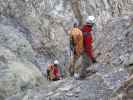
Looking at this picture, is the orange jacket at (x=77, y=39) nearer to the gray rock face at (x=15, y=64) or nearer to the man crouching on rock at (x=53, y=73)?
the gray rock face at (x=15, y=64)

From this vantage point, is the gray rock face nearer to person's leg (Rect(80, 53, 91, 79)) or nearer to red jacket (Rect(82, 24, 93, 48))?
person's leg (Rect(80, 53, 91, 79))

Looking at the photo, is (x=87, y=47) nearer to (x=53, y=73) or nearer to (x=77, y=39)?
(x=77, y=39)

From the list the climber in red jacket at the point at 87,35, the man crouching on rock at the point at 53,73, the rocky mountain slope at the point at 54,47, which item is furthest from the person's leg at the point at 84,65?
the man crouching on rock at the point at 53,73

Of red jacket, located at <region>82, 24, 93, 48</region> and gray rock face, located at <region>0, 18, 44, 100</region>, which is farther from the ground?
red jacket, located at <region>82, 24, 93, 48</region>

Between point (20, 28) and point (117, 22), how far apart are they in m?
6.69

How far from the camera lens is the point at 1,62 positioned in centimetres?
1491

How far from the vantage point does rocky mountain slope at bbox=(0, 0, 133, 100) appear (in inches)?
460

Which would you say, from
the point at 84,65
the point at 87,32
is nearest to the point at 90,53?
the point at 84,65

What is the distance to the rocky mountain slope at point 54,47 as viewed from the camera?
11688 mm

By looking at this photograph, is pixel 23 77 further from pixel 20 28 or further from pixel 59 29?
pixel 59 29

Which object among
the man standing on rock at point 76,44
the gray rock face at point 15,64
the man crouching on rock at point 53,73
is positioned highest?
the man standing on rock at point 76,44

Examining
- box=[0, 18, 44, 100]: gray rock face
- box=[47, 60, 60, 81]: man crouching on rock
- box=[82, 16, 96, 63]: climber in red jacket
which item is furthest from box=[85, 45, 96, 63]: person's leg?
box=[47, 60, 60, 81]: man crouching on rock

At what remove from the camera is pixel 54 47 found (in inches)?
886

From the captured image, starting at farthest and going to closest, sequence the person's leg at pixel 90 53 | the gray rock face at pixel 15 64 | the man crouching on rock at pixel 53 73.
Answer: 1. the man crouching on rock at pixel 53 73
2. the gray rock face at pixel 15 64
3. the person's leg at pixel 90 53
